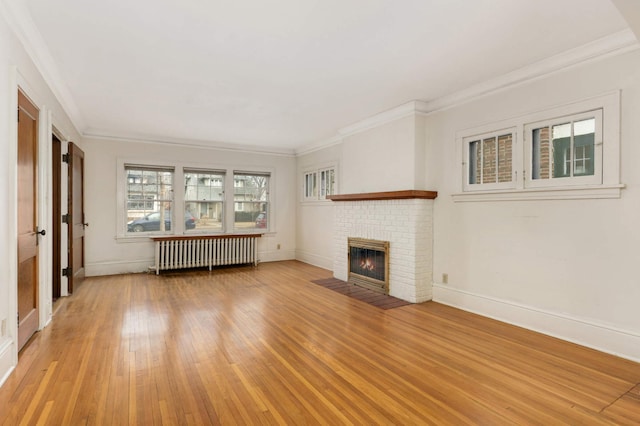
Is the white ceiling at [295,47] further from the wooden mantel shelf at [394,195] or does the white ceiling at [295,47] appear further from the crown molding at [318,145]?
the crown molding at [318,145]

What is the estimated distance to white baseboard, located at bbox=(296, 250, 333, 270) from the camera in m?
6.68

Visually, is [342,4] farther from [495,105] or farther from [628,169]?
[628,169]

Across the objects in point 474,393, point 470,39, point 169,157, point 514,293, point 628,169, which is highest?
point 470,39

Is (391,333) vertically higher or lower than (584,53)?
lower

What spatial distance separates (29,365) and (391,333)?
296 cm

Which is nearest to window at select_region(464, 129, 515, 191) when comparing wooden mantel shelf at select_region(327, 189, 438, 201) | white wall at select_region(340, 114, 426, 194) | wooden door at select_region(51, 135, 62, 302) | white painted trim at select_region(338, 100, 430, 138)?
wooden mantel shelf at select_region(327, 189, 438, 201)

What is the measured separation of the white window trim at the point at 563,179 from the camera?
282cm

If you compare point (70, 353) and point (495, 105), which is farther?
point (495, 105)

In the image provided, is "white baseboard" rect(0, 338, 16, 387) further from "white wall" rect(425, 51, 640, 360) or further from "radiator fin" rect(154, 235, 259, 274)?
"white wall" rect(425, 51, 640, 360)

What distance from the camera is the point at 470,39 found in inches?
110

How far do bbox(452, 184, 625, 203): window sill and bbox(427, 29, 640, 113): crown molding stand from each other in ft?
3.63

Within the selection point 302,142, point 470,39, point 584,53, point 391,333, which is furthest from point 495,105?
point 302,142

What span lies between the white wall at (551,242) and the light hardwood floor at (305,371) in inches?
9.9

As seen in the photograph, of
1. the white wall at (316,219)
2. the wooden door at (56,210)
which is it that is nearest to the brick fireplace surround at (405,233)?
the white wall at (316,219)
